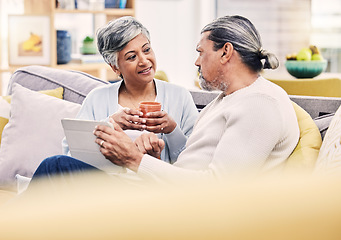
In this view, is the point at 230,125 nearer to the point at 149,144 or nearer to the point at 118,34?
the point at 149,144

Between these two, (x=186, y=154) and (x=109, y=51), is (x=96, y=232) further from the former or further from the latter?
(x=109, y=51)

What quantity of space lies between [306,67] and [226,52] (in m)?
1.83

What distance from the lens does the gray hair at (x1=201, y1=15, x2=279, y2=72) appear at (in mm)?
1495

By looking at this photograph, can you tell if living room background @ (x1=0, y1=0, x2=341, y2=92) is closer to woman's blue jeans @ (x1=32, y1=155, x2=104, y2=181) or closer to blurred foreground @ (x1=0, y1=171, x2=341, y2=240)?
woman's blue jeans @ (x1=32, y1=155, x2=104, y2=181)

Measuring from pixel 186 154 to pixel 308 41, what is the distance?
4.59m

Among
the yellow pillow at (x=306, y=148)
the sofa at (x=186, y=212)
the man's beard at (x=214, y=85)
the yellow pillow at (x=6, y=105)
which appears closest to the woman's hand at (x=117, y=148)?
the man's beard at (x=214, y=85)

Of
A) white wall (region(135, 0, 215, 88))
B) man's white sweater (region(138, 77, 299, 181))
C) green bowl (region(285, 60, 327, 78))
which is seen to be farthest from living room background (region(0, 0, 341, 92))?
man's white sweater (region(138, 77, 299, 181))

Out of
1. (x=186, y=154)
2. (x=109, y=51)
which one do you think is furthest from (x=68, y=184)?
(x=109, y=51)

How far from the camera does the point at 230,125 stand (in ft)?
4.42

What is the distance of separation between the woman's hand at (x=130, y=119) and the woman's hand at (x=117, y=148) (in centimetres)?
17

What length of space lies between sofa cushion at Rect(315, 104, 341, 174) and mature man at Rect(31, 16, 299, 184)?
4.5 inches

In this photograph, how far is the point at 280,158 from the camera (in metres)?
1.37

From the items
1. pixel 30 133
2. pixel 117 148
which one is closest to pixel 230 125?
pixel 117 148

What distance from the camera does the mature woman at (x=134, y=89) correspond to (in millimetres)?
1936
